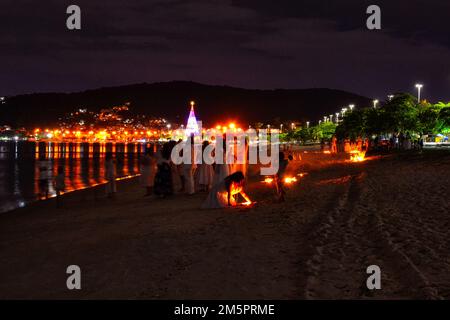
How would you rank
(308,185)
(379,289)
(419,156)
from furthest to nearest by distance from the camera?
1. (419,156)
2. (308,185)
3. (379,289)

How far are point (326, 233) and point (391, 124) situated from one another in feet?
103

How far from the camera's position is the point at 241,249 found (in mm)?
8234

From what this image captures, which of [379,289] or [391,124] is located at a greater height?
[391,124]

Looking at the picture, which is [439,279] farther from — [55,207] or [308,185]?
[55,207]

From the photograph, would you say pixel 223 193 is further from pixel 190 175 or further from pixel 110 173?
pixel 110 173

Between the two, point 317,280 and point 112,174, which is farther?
point 112,174

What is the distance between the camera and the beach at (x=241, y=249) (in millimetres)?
6250

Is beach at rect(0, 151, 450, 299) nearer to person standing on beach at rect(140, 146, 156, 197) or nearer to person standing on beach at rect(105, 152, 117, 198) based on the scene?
person standing on beach at rect(140, 146, 156, 197)

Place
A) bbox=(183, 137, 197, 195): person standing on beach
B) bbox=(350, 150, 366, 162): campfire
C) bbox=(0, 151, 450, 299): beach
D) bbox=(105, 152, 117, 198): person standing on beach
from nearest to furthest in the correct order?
bbox=(0, 151, 450, 299): beach, bbox=(183, 137, 197, 195): person standing on beach, bbox=(105, 152, 117, 198): person standing on beach, bbox=(350, 150, 366, 162): campfire

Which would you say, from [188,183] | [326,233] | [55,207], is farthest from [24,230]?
[326,233]

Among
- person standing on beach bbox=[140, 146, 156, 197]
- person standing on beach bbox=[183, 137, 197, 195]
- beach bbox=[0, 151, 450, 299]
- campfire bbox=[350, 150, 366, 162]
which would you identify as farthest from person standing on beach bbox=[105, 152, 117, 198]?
campfire bbox=[350, 150, 366, 162]

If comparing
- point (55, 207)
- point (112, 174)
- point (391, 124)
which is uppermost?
point (391, 124)

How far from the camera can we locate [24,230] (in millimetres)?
11836

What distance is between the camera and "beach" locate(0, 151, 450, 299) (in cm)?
625
